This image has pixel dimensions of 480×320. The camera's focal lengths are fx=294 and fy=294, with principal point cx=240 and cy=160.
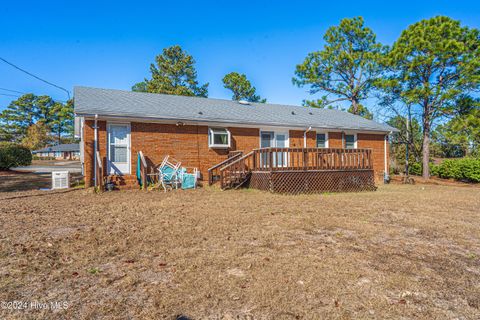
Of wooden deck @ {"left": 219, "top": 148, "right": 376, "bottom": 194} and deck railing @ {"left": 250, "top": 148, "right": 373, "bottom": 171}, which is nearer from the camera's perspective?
wooden deck @ {"left": 219, "top": 148, "right": 376, "bottom": 194}

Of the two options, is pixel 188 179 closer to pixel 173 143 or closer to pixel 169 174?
pixel 169 174

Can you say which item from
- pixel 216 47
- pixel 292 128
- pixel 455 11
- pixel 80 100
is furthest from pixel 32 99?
pixel 455 11

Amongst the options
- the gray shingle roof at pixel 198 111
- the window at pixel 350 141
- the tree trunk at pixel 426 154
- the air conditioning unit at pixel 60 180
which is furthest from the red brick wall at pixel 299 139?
the air conditioning unit at pixel 60 180

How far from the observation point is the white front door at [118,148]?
1124 cm

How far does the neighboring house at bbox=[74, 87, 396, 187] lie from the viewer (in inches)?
439

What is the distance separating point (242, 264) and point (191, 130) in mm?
9858

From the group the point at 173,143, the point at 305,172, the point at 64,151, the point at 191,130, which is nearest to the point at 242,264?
the point at 305,172

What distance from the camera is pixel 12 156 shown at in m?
20.1

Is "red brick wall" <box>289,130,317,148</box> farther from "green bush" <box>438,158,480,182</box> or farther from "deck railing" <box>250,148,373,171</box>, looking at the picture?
"green bush" <box>438,158,480,182</box>

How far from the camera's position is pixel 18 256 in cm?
368

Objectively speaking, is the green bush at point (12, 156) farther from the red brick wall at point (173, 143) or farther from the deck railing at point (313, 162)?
the deck railing at point (313, 162)

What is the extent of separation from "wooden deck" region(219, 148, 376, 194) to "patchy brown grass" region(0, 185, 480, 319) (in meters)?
3.97

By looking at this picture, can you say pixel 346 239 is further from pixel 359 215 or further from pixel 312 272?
pixel 359 215

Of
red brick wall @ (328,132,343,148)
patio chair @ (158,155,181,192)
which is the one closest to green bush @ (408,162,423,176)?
red brick wall @ (328,132,343,148)
